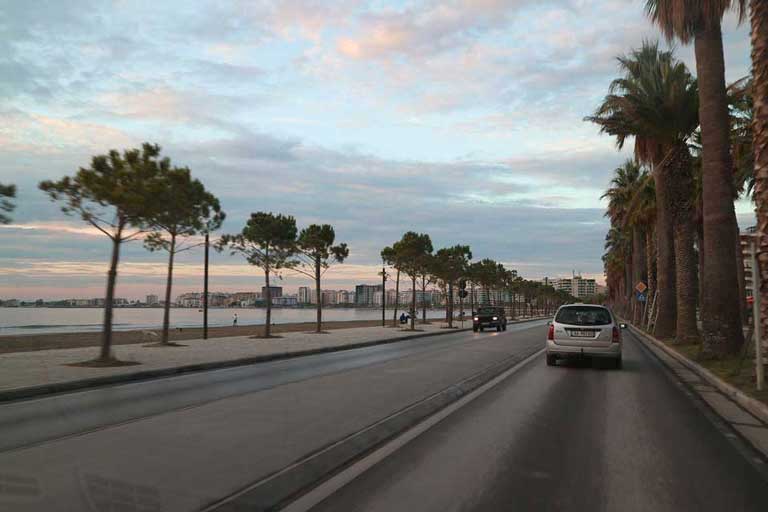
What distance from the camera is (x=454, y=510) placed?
15.7 feet

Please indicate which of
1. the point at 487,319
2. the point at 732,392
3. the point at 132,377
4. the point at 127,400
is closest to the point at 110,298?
the point at 132,377

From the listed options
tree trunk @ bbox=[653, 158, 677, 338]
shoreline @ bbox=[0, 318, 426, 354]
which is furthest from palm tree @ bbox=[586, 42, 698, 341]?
shoreline @ bbox=[0, 318, 426, 354]

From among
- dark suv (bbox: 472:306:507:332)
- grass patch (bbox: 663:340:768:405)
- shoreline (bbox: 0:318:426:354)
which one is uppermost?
dark suv (bbox: 472:306:507:332)

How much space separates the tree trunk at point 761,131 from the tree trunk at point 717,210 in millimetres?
4264

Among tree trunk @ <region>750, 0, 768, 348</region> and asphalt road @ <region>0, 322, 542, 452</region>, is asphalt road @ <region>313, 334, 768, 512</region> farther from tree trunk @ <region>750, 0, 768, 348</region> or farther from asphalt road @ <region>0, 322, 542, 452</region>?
asphalt road @ <region>0, 322, 542, 452</region>

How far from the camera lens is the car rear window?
16297mm

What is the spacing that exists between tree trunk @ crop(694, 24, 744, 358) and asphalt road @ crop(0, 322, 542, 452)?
10.0 m

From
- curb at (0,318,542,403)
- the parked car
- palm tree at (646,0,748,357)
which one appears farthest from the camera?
palm tree at (646,0,748,357)

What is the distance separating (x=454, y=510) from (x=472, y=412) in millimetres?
4770

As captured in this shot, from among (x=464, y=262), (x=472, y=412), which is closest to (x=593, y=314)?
(x=472, y=412)

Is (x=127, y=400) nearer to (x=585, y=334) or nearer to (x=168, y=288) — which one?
(x=585, y=334)

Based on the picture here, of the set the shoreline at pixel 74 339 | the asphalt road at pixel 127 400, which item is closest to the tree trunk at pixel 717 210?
the asphalt road at pixel 127 400

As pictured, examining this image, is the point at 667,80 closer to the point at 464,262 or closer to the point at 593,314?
the point at 593,314

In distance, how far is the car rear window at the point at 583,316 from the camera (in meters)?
16.3
